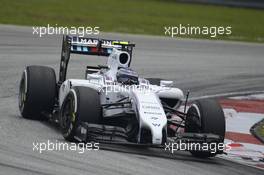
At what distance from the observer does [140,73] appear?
20.8 m

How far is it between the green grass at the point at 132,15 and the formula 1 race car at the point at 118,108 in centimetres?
1797

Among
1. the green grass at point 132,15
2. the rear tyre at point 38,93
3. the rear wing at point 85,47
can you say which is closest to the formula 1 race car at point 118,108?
the rear tyre at point 38,93

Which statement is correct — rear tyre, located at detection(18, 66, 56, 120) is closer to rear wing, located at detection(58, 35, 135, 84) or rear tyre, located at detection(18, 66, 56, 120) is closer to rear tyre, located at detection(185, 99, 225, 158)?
rear wing, located at detection(58, 35, 135, 84)

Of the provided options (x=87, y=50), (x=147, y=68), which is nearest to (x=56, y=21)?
(x=147, y=68)

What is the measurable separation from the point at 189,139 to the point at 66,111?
181 cm

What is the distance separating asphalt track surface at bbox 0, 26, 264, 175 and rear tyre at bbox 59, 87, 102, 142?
225 millimetres

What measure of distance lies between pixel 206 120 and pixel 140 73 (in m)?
9.50

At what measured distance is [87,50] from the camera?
45.1 ft

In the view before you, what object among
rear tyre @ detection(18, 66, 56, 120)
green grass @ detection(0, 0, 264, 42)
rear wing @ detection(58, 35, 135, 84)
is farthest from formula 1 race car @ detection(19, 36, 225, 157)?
green grass @ detection(0, 0, 264, 42)

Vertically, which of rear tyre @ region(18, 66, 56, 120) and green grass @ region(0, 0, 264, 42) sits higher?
green grass @ region(0, 0, 264, 42)

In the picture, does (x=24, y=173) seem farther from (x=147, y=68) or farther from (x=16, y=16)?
(x=16, y=16)

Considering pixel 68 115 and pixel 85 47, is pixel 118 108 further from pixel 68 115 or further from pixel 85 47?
pixel 85 47

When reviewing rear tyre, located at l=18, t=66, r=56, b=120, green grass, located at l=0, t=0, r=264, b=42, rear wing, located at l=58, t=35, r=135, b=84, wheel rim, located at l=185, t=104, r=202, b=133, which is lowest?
wheel rim, located at l=185, t=104, r=202, b=133

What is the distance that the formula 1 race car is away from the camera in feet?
35.6
